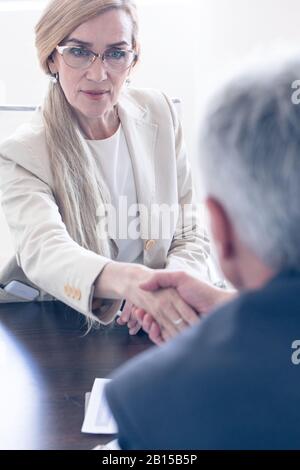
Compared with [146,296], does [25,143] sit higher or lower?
higher

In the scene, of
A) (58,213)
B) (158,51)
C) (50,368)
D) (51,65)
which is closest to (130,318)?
(50,368)

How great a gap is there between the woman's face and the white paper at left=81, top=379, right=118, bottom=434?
2.98 feet

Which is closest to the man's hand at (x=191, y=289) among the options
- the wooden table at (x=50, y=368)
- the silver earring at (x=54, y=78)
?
the wooden table at (x=50, y=368)

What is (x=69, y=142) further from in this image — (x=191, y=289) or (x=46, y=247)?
(x=191, y=289)

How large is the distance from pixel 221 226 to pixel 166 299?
0.65 meters

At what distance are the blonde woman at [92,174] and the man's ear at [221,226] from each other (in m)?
0.65

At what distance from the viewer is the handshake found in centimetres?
131

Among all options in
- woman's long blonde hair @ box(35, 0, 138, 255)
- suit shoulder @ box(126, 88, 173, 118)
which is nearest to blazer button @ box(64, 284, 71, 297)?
woman's long blonde hair @ box(35, 0, 138, 255)

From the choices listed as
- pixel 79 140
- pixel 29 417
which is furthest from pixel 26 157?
pixel 29 417

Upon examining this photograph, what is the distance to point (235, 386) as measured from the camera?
613mm

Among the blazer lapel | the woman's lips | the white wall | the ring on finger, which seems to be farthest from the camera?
the white wall

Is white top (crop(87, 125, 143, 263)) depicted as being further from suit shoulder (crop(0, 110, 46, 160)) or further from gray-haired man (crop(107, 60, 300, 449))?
gray-haired man (crop(107, 60, 300, 449))

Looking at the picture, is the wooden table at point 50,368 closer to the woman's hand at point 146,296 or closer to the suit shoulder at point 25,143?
the woman's hand at point 146,296
